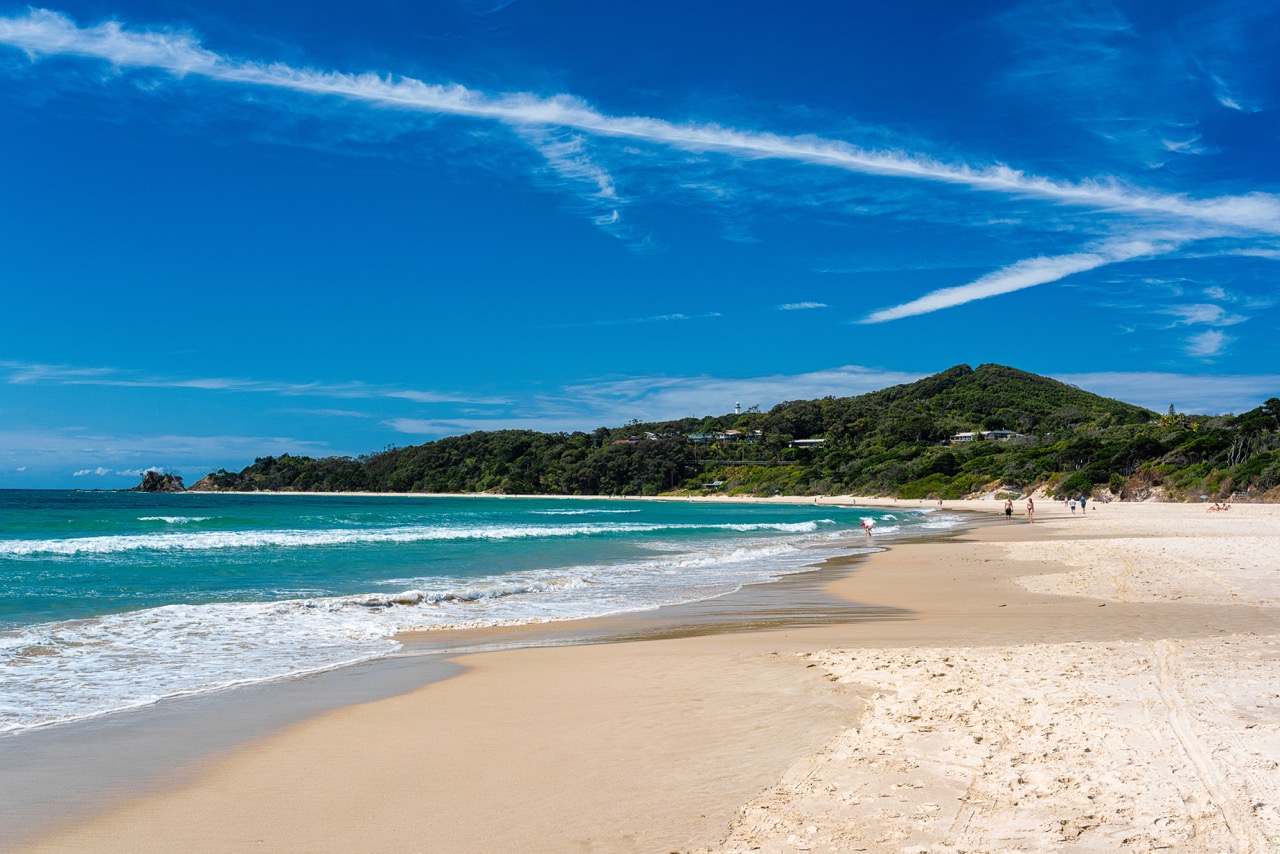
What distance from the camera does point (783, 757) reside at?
5246 mm

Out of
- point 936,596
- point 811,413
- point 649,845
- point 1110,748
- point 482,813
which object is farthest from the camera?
point 811,413

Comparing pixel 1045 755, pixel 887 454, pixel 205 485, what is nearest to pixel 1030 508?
pixel 1045 755

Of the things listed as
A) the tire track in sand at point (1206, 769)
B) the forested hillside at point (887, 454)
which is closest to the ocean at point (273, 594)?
the tire track in sand at point (1206, 769)

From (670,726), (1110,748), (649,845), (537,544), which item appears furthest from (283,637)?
(537,544)

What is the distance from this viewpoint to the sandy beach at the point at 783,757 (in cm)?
406

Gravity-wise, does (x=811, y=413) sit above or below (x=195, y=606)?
above

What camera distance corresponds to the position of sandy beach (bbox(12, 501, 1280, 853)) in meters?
4.06

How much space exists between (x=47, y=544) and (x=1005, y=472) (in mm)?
78617

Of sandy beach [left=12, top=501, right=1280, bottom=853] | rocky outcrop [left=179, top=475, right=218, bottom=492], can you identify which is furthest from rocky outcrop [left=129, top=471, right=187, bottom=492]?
sandy beach [left=12, top=501, right=1280, bottom=853]

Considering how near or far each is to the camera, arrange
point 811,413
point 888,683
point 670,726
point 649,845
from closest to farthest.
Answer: point 649,845
point 670,726
point 888,683
point 811,413

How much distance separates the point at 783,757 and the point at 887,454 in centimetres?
11240

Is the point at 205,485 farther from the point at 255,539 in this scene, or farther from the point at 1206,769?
the point at 1206,769

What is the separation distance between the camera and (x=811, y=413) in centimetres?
15725

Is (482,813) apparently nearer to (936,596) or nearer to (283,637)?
(283,637)
